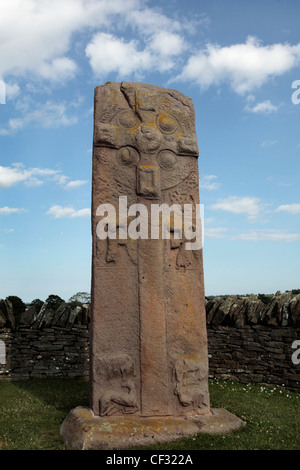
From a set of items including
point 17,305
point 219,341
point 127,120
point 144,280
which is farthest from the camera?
point 17,305

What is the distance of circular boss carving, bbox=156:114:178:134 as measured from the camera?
17.7 feet

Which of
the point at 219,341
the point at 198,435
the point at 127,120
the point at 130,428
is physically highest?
the point at 127,120

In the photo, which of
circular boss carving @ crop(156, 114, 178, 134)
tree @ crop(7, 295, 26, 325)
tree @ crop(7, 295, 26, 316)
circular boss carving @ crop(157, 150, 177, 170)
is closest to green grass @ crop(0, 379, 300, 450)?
tree @ crop(7, 295, 26, 325)

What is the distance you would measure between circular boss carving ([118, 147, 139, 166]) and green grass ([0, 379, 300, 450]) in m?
3.47

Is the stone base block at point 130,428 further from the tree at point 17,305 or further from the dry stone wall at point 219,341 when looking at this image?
the tree at point 17,305

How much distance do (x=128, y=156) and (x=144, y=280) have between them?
66.4 inches

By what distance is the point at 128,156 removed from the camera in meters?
5.18

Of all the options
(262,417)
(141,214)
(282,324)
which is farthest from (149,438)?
(282,324)

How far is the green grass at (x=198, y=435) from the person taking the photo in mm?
4398

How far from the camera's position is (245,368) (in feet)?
26.8

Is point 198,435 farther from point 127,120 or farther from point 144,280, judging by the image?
point 127,120

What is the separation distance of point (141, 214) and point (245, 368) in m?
4.89

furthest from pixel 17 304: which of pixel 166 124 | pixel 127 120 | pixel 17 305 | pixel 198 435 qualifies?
pixel 198 435
